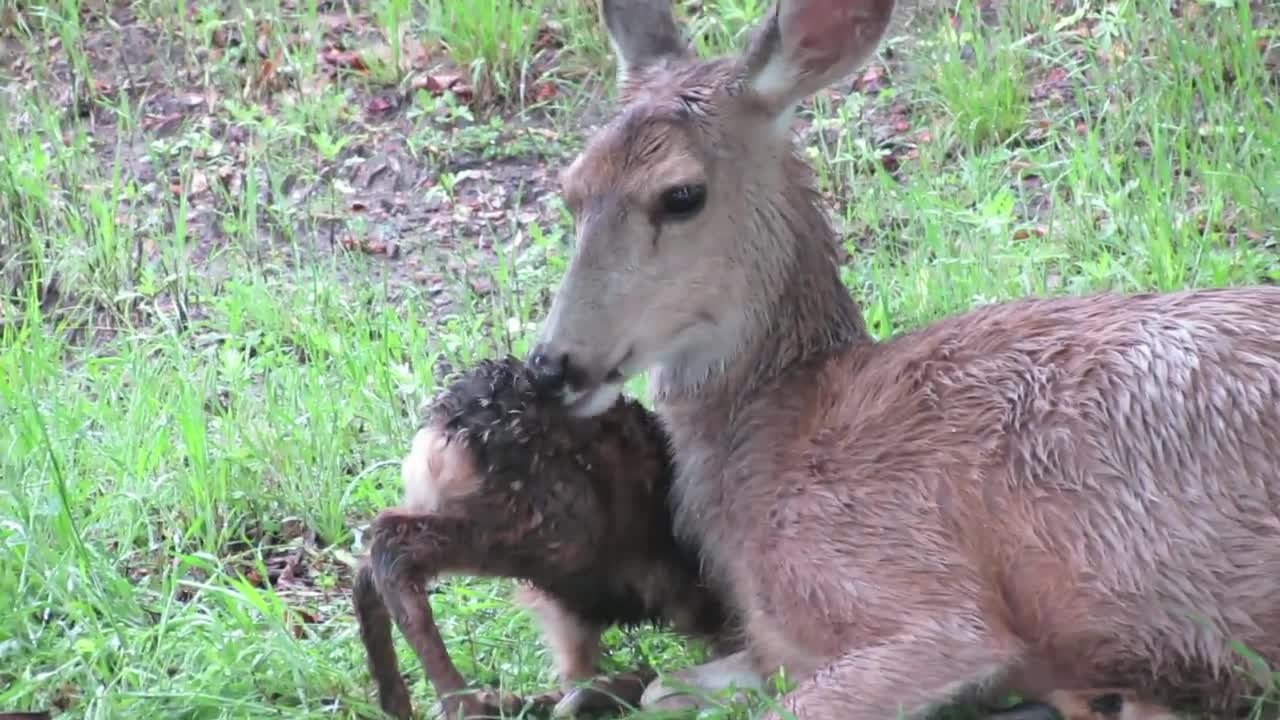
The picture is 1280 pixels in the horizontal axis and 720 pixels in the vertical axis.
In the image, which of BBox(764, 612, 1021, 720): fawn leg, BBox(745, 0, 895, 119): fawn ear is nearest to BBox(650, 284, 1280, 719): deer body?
BBox(764, 612, 1021, 720): fawn leg

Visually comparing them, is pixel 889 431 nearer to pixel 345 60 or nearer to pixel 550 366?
pixel 550 366

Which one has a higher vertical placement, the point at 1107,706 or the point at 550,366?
the point at 550,366

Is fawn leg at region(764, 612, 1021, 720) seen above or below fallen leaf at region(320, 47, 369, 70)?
below

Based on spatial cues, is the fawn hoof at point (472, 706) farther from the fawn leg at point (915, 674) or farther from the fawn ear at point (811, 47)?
the fawn ear at point (811, 47)

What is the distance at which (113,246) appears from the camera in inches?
269

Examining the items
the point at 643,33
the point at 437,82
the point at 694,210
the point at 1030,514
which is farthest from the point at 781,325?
the point at 437,82

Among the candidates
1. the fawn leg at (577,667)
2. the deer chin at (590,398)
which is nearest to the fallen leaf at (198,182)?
the fawn leg at (577,667)

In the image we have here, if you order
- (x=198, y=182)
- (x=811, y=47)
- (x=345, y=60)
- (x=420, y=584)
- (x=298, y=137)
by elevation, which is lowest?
(x=420, y=584)

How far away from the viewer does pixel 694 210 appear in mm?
3896

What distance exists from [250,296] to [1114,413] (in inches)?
138

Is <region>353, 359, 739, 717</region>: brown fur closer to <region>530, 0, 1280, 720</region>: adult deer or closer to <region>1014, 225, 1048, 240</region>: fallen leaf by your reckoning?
<region>530, 0, 1280, 720</region>: adult deer

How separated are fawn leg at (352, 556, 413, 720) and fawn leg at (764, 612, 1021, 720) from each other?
0.81 metres

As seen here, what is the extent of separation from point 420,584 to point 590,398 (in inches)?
19.9

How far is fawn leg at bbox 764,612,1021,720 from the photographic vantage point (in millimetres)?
3416
